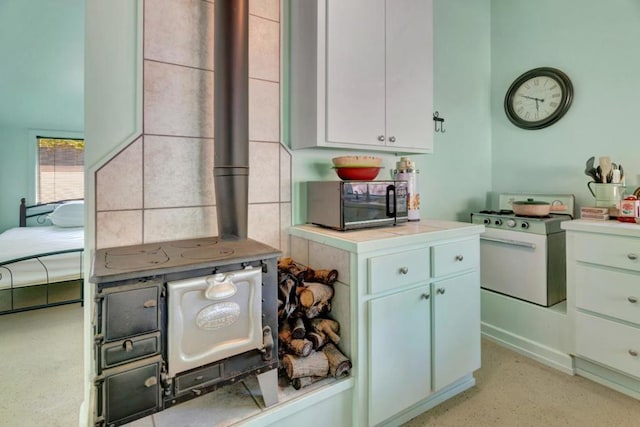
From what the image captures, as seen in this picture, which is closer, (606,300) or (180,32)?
(180,32)

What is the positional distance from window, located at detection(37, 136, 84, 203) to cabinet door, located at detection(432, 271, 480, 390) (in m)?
5.72

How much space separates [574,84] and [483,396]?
231 cm

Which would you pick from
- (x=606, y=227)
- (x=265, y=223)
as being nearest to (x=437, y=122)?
(x=606, y=227)

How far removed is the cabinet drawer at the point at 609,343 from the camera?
1793 mm

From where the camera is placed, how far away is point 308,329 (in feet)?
5.13

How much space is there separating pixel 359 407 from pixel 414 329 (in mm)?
435

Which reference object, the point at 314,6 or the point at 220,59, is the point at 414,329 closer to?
the point at 220,59

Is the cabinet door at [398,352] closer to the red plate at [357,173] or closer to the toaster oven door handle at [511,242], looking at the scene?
the red plate at [357,173]

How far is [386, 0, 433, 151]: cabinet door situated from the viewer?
1.90 m

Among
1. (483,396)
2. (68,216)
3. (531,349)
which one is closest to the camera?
(483,396)

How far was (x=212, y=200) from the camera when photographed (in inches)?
66.1

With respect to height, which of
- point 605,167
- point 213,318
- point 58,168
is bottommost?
point 213,318

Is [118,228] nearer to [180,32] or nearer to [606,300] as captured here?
[180,32]

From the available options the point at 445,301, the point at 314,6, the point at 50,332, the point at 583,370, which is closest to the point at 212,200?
the point at 314,6
